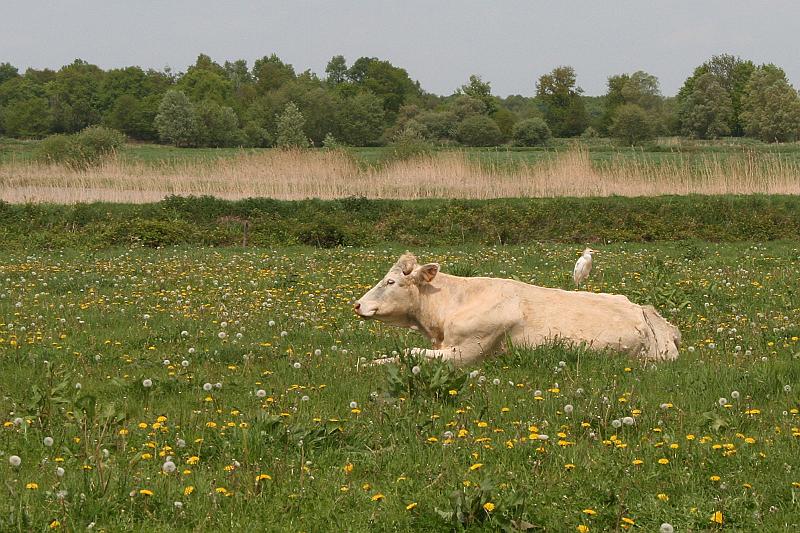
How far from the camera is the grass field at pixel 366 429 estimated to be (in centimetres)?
580

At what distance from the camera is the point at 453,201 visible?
108ft

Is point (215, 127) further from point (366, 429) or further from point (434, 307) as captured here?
point (366, 429)

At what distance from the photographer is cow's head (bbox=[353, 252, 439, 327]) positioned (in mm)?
11438

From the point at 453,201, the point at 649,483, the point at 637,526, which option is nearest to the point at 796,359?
the point at 649,483

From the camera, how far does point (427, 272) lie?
1153cm

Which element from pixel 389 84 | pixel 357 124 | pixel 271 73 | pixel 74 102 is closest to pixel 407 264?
pixel 357 124

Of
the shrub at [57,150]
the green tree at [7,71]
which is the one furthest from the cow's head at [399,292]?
the green tree at [7,71]

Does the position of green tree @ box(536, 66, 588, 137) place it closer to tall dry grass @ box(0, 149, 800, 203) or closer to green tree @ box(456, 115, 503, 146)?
green tree @ box(456, 115, 503, 146)

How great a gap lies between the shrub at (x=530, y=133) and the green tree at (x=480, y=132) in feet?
6.70

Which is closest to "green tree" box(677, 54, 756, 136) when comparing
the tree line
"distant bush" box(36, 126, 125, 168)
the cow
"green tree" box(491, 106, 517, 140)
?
the tree line

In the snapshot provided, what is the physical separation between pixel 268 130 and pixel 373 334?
87982 millimetres

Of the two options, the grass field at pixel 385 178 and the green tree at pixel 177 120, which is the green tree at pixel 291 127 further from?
the grass field at pixel 385 178

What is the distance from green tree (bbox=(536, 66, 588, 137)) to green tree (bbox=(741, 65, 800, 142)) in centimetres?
1912

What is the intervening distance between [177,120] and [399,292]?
3287 inches
